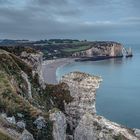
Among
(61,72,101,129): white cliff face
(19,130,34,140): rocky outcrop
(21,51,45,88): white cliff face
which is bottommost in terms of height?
(61,72,101,129): white cliff face

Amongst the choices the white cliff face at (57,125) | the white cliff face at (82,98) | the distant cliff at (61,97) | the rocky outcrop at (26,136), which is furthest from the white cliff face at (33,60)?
the rocky outcrop at (26,136)

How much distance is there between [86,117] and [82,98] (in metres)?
3.28

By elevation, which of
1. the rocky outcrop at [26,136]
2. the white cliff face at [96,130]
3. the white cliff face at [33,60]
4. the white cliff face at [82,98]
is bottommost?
the white cliff face at [96,130]

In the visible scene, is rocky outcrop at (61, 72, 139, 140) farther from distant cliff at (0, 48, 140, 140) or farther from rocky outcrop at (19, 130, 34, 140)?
rocky outcrop at (19, 130, 34, 140)

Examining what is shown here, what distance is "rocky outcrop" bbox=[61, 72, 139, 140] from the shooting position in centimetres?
5112

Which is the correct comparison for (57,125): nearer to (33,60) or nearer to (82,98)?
(82,98)

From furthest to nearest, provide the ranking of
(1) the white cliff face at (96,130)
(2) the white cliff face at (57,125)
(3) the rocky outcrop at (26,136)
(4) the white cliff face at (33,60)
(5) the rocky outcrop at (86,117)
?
(4) the white cliff face at (33,60), (5) the rocky outcrop at (86,117), (1) the white cliff face at (96,130), (2) the white cliff face at (57,125), (3) the rocky outcrop at (26,136)

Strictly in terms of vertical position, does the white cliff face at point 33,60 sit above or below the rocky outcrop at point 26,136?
above

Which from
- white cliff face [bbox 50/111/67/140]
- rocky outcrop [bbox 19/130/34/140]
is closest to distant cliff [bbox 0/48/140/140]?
white cliff face [bbox 50/111/67/140]

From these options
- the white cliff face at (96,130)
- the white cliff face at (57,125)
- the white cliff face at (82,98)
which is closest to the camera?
the white cliff face at (57,125)

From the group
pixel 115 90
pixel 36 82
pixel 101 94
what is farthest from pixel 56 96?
pixel 115 90

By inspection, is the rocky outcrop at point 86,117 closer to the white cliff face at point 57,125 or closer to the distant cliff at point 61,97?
the distant cliff at point 61,97

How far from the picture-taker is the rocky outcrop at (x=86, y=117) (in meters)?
51.1

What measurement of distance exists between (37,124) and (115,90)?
141484 millimetres
